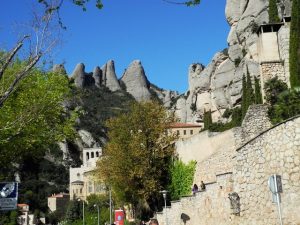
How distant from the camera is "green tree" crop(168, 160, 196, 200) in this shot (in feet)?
128

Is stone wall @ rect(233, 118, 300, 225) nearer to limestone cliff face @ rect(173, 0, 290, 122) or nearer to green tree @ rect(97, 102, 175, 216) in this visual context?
green tree @ rect(97, 102, 175, 216)

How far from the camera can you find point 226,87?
80.8m

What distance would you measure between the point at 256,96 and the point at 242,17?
108 feet

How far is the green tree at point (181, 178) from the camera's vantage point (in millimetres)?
39062

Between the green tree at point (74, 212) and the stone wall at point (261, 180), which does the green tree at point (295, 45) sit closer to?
the stone wall at point (261, 180)

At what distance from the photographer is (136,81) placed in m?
187

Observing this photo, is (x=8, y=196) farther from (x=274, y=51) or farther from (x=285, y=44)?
(x=274, y=51)

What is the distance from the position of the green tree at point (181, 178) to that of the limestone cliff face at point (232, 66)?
28682 millimetres

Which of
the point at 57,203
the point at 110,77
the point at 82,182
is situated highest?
the point at 110,77

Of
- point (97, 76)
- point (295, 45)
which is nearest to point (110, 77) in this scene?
point (97, 76)

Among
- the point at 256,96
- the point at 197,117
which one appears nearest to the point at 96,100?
the point at 197,117

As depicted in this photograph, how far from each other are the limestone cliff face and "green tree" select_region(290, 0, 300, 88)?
1458cm

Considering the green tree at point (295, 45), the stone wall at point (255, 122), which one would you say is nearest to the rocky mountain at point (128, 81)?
the green tree at point (295, 45)

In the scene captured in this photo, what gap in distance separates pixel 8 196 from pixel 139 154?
31.9 metres
